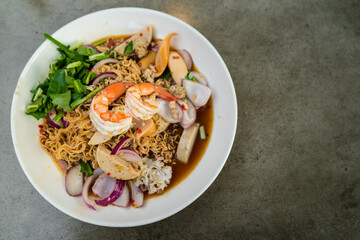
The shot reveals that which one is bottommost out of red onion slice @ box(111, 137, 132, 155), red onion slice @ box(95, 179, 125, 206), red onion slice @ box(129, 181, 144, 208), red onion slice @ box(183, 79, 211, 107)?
red onion slice @ box(129, 181, 144, 208)

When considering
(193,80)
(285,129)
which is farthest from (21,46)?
(285,129)

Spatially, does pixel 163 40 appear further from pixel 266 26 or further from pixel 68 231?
pixel 68 231

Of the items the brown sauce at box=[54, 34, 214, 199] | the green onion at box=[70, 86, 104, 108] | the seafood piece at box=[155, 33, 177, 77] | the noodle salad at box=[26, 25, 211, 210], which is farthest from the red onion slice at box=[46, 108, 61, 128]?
the seafood piece at box=[155, 33, 177, 77]

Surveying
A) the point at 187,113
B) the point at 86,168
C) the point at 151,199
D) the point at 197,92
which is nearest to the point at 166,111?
the point at 187,113

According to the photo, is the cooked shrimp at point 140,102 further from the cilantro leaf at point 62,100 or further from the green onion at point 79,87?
the cilantro leaf at point 62,100

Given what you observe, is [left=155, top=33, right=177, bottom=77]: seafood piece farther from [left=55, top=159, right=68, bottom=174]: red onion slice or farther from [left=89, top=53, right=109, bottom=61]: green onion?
[left=55, top=159, right=68, bottom=174]: red onion slice

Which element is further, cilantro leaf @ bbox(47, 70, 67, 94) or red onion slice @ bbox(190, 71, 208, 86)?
red onion slice @ bbox(190, 71, 208, 86)

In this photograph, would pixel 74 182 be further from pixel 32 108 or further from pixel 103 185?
pixel 32 108
